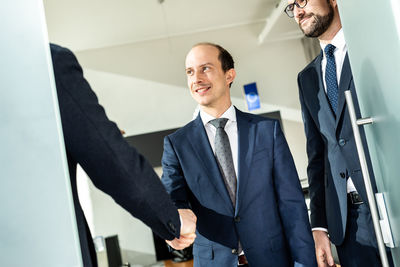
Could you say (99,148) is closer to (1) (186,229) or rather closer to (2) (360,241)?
(1) (186,229)

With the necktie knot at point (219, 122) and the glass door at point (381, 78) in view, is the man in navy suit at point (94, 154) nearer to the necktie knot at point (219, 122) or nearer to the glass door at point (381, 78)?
the glass door at point (381, 78)

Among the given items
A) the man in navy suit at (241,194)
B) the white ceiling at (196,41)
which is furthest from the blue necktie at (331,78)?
the white ceiling at (196,41)

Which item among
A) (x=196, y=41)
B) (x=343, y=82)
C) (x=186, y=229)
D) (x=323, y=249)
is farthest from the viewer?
(x=196, y=41)

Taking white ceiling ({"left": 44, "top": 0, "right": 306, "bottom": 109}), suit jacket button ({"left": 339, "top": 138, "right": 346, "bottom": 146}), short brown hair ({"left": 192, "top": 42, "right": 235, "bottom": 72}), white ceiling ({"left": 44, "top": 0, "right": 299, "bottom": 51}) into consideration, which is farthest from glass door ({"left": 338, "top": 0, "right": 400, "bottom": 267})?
white ceiling ({"left": 44, "top": 0, "right": 306, "bottom": 109})

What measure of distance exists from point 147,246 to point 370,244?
18.1 ft

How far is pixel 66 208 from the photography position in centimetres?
69

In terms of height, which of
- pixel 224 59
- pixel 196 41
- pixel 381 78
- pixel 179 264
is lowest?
pixel 179 264

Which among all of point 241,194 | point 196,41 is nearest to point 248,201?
point 241,194

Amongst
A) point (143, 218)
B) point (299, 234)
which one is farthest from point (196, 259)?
point (143, 218)

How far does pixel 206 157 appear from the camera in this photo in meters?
1.76

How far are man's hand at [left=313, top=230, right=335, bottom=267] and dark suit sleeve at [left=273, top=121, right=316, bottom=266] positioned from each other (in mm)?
141

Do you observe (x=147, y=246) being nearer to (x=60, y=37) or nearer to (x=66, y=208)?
(x=60, y=37)

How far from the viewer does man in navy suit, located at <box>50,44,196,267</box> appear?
805 mm

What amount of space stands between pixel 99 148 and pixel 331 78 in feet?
3.88
